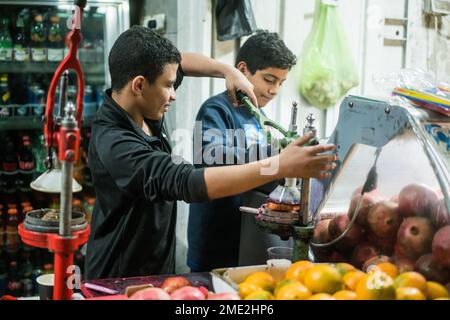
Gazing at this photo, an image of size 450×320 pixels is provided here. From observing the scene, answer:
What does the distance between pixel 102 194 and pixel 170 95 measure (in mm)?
415

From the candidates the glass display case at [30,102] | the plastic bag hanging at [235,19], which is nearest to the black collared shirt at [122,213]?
the plastic bag hanging at [235,19]

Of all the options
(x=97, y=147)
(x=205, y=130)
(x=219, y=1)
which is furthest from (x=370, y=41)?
(x=97, y=147)

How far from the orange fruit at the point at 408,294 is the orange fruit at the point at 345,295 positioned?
0.33 ft

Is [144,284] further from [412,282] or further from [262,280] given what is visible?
[412,282]

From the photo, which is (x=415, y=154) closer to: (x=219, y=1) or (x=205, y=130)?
(x=205, y=130)

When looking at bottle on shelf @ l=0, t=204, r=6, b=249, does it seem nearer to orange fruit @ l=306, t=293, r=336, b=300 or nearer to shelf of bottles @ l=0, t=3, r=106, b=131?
shelf of bottles @ l=0, t=3, r=106, b=131

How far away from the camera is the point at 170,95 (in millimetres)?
2029

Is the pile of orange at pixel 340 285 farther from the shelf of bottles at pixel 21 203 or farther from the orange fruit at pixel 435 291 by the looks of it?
the shelf of bottles at pixel 21 203

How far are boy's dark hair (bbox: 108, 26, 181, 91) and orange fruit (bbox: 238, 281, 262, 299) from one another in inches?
32.7

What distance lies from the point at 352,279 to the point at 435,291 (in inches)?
7.9

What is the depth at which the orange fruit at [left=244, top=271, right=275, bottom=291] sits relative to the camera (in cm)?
148

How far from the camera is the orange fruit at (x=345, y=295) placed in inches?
53.6

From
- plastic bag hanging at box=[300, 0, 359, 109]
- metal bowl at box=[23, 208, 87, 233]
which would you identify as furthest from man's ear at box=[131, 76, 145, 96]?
plastic bag hanging at box=[300, 0, 359, 109]

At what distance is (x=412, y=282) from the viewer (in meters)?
1.40
